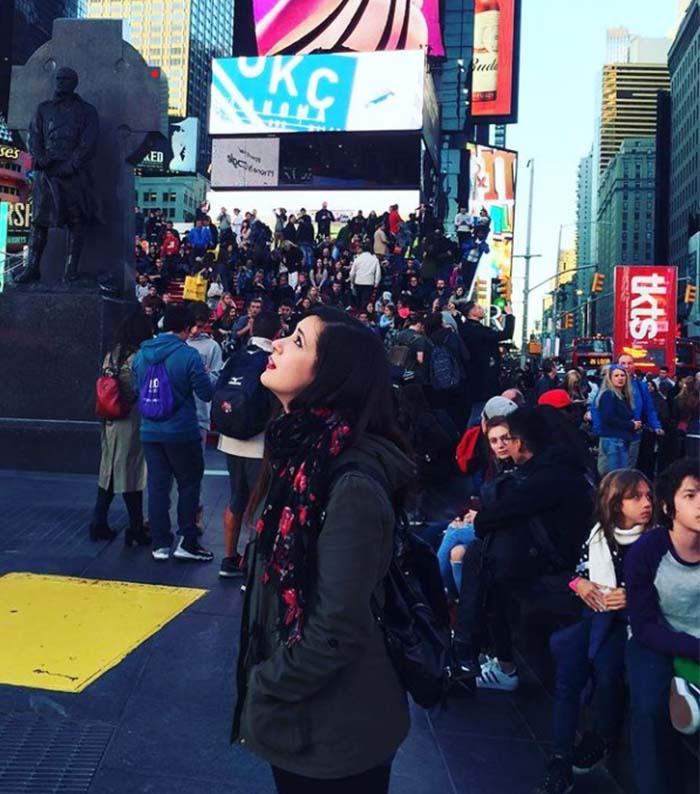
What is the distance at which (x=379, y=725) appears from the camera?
2066 mm

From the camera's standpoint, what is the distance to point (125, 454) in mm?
6801

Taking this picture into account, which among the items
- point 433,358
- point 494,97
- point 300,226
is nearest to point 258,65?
point 300,226

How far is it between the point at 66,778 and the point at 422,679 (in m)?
1.94

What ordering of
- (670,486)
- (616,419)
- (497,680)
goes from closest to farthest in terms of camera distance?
(670,486) < (497,680) < (616,419)

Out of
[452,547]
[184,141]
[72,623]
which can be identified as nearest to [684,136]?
[184,141]

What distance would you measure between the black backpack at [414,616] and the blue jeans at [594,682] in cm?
169

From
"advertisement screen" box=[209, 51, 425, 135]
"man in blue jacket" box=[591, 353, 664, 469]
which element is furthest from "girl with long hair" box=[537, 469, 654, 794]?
"advertisement screen" box=[209, 51, 425, 135]

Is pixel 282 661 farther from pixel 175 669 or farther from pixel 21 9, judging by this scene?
pixel 21 9

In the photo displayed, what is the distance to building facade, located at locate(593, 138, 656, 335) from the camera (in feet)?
510

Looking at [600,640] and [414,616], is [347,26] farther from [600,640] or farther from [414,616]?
[414,616]

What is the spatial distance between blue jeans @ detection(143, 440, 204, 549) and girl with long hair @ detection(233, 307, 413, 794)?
4180 mm

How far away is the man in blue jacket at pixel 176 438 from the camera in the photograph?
20.6 feet

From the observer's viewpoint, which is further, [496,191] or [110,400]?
[496,191]

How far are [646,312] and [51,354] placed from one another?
60.7 ft
